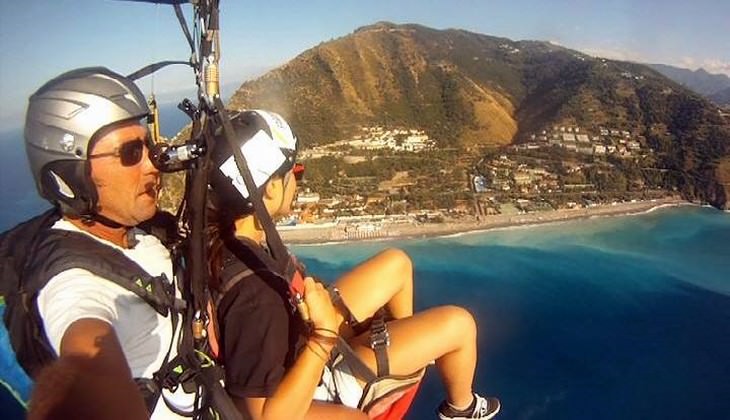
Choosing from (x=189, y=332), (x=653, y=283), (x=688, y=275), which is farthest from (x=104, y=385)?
(x=688, y=275)

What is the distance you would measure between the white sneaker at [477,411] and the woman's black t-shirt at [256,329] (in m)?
0.62

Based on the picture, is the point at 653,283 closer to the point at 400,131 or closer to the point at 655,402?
the point at 655,402

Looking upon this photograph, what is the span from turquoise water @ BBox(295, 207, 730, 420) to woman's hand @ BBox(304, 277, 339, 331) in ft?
45.1

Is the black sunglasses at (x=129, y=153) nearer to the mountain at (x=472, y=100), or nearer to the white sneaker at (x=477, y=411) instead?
the white sneaker at (x=477, y=411)

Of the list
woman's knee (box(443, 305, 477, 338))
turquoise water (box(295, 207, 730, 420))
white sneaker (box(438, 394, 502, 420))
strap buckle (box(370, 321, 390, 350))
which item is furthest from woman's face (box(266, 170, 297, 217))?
turquoise water (box(295, 207, 730, 420))

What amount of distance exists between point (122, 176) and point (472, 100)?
140 feet

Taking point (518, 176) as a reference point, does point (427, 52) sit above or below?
above

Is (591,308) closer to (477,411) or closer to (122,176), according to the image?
(477,411)

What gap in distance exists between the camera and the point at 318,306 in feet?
3.43

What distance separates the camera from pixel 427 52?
46562 mm

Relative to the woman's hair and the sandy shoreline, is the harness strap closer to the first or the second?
the woman's hair

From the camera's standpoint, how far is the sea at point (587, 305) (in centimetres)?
1470

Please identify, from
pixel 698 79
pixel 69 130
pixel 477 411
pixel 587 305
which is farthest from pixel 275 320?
pixel 698 79

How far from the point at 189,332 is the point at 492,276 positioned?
2246cm
